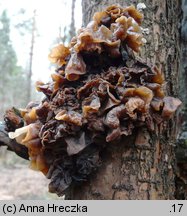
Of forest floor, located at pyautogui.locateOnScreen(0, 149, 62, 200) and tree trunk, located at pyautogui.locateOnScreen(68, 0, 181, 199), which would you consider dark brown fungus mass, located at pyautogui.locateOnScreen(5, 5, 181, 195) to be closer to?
tree trunk, located at pyautogui.locateOnScreen(68, 0, 181, 199)

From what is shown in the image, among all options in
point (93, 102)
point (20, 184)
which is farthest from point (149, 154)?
point (20, 184)

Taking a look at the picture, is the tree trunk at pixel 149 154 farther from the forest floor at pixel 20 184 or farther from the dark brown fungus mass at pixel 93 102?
the forest floor at pixel 20 184

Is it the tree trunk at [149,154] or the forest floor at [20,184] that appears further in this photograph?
the forest floor at [20,184]

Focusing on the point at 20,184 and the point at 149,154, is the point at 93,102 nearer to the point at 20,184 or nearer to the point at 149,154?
the point at 149,154

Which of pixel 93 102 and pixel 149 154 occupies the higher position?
pixel 93 102

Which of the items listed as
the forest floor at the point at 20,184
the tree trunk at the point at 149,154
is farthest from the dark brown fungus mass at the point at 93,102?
the forest floor at the point at 20,184

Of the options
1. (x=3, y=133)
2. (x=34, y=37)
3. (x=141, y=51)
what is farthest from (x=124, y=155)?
(x=34, y=37)
